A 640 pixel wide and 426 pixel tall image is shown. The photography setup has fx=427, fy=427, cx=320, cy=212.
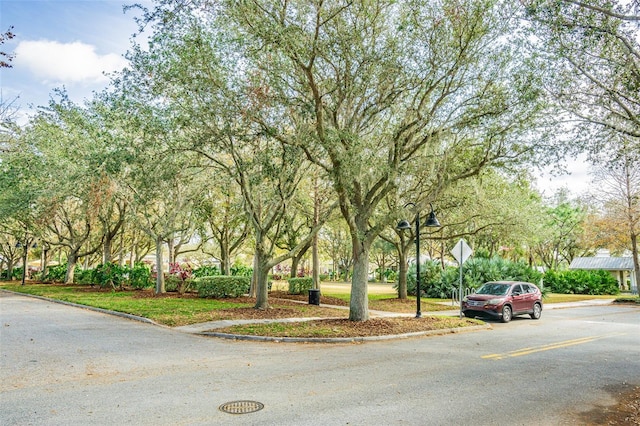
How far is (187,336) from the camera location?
12.9 metres

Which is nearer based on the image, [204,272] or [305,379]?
[305,379]

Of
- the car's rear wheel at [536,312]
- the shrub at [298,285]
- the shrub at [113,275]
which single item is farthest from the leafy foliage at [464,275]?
the shrub at [113,275]

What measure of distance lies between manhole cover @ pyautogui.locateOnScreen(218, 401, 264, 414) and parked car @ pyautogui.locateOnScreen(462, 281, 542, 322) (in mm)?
15054

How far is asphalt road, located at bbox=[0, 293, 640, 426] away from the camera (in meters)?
5.86

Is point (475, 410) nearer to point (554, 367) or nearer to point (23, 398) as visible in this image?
point (554, 367)

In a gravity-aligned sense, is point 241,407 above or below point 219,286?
below

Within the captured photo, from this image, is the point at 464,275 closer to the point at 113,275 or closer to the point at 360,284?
the point at 360,284

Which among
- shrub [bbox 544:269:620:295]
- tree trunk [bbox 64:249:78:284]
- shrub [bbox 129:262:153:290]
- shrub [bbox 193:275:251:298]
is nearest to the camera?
shrub [bbox 193:275:251:298]

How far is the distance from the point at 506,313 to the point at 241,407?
15926 mm

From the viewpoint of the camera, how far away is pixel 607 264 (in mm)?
53406

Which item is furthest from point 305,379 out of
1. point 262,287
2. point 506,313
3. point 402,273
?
point 402,273

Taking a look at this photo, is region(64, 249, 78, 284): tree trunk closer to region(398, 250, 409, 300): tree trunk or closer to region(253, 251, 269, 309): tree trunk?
region(253, 251, 269, 309): tree trunk

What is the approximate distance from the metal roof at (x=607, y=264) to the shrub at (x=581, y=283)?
10.8 metres

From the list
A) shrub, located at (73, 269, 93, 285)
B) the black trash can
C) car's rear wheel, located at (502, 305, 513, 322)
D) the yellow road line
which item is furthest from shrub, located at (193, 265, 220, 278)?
the yellow road line
